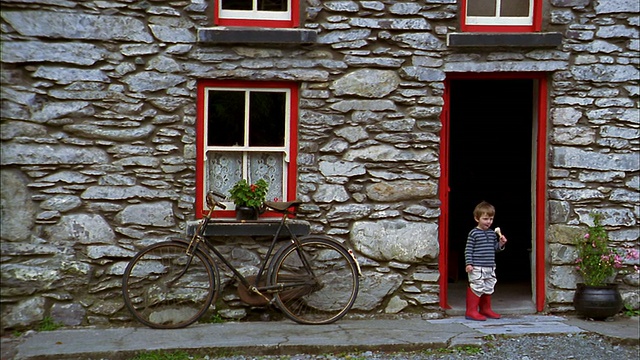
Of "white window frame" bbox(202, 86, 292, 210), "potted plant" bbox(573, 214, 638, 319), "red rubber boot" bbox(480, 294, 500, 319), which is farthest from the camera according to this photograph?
"red rubber boot" bbox(480, 294, 500, 319)

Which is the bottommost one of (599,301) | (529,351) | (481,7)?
(529,351)

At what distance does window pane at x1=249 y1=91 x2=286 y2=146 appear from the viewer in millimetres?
7984

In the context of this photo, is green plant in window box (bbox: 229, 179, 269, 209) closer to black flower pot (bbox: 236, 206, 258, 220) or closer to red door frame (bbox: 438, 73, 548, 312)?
black flower pot (bbox: 236, 206, 258, 220)

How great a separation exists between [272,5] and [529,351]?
377 centimetres

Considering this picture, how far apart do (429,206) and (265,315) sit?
5.88 feet

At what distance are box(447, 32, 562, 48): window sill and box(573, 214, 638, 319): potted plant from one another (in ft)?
5.58

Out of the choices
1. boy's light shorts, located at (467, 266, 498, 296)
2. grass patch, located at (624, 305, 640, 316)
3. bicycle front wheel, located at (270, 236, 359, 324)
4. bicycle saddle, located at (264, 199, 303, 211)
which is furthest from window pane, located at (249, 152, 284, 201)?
grass patch, located at (624, 305, 640, 316)

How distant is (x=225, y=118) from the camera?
7.95 meters

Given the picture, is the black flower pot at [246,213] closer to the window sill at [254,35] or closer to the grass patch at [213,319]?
the grass patch at [213,319]

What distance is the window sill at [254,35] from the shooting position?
7.68 m

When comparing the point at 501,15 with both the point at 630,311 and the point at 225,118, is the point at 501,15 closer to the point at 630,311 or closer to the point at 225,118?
the point at 225,118

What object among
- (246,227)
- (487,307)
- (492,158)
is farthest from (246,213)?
(492,158)

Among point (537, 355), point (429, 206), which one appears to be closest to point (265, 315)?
point (429, 206)

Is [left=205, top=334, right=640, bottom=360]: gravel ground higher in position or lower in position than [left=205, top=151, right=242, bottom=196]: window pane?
lower
